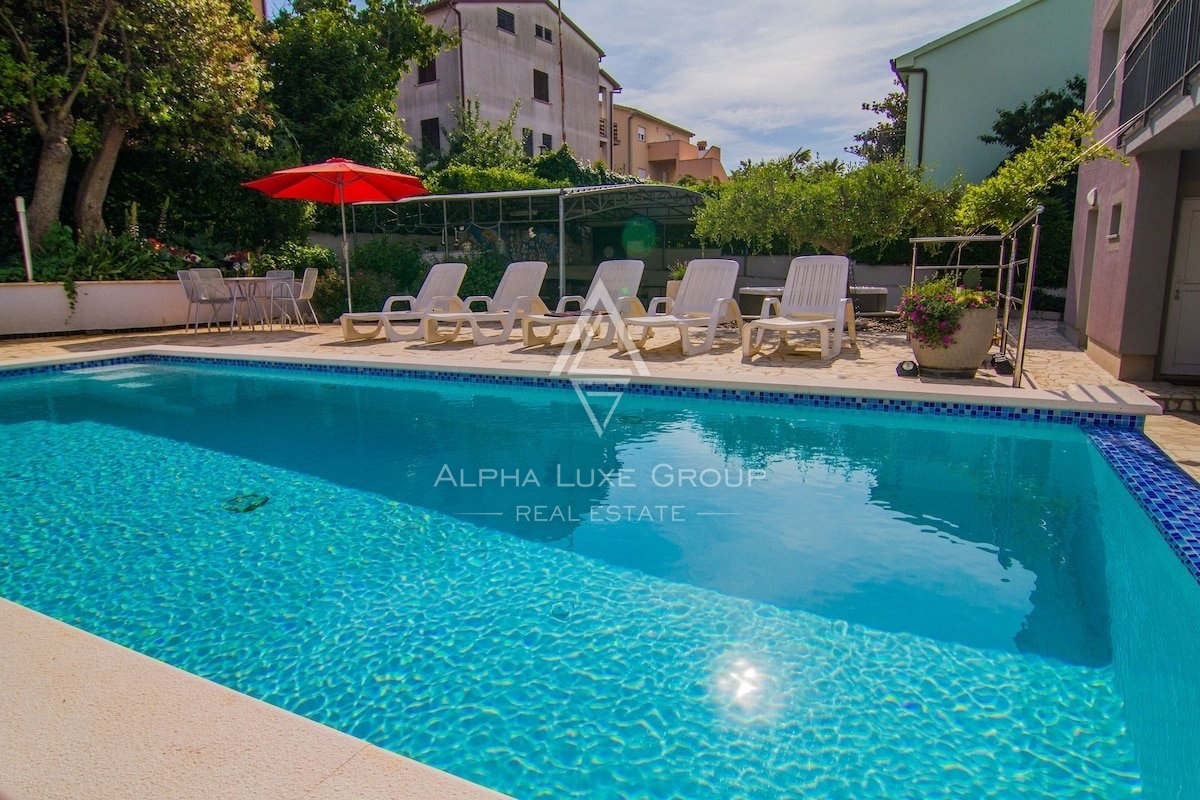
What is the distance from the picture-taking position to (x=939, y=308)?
7051mm

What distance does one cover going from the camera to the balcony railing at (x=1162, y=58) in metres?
5.73

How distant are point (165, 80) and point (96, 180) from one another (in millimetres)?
2302

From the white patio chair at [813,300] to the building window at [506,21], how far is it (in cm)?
2113

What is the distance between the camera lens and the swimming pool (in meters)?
2.26

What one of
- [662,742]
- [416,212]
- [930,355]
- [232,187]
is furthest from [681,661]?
[416,212]

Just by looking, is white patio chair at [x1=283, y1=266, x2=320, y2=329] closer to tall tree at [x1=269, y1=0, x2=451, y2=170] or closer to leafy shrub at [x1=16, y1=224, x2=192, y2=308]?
leafy shrub at [x1=16, y1=224, x2=192, y2=308]

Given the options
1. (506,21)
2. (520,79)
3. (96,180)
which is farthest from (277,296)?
(506,21)


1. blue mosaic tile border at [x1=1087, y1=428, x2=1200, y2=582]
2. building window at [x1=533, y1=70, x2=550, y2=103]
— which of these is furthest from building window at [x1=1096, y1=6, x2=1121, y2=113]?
building window at [x1=533, y1=70, x2=550, y2=103]

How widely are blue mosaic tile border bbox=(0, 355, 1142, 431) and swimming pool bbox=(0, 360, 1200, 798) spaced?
0.17 meters

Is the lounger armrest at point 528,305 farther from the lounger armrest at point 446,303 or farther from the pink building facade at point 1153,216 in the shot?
the pink building facade at point 1153,216

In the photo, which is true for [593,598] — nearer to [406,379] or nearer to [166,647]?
[166,647]

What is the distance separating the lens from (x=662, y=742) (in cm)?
227

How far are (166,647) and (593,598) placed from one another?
1.72m

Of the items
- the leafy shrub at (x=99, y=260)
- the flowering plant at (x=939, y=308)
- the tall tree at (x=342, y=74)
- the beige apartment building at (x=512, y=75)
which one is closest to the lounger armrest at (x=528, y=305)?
the flowering plant at (x=939, y=308)
